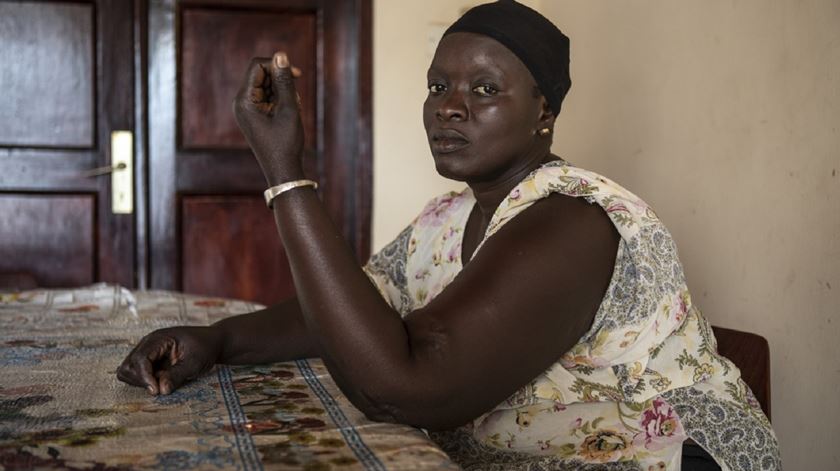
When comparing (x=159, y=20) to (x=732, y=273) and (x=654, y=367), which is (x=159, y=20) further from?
(x=654, y=367)

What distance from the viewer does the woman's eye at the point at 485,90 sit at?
156 centimetres

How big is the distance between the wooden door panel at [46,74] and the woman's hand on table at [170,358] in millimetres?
2757

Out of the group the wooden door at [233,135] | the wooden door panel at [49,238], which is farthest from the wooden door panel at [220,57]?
the wooden door panel at [49,238]

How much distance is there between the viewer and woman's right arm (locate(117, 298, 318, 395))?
1401 mm

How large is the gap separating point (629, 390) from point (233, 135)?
3009 mm

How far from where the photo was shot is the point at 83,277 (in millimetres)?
4070

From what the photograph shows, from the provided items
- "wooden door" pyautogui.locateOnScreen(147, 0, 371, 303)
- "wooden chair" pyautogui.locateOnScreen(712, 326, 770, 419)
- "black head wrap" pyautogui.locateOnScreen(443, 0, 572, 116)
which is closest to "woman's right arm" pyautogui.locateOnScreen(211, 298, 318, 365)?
"black head wrap" pyautogui.locateOnScreen(443, 0, 572, 116)

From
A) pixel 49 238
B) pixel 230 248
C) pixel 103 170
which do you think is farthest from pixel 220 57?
pixel 49 238

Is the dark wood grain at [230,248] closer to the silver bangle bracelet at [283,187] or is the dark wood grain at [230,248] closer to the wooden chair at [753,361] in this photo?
the wooden chair at [753,361]

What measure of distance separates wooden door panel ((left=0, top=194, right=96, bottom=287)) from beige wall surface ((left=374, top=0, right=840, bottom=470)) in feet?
7.66

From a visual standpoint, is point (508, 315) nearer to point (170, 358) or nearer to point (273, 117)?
point (273, 117)

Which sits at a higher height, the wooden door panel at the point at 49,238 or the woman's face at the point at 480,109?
the woman's face at the point at 480,109

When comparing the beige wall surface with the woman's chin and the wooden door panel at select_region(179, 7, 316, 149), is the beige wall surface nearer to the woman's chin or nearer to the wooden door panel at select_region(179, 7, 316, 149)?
the woman's chin

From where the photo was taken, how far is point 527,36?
1.56 metres
